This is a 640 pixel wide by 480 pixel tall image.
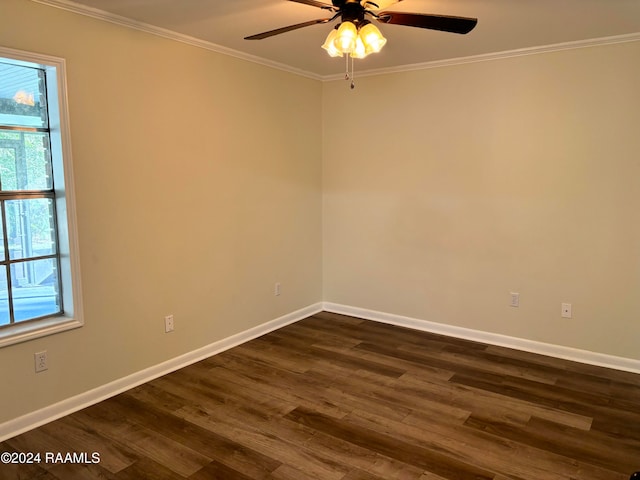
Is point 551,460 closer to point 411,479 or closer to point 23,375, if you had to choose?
point 411,479

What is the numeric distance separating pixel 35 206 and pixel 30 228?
0.14 meters

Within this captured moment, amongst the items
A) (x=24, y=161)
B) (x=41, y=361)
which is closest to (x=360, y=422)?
(x=41, y=361)

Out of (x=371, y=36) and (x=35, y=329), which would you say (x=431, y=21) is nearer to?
(x=371, y=36)

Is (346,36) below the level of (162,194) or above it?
above

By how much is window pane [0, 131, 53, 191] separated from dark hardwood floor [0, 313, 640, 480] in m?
1.43

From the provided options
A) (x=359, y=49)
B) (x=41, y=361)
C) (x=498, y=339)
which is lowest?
(x=498, y=339)

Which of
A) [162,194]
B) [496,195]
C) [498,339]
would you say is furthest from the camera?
[498,339]

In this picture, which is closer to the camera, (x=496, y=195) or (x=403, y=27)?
(x=403, y=27)

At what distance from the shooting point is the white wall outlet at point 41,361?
107 inches

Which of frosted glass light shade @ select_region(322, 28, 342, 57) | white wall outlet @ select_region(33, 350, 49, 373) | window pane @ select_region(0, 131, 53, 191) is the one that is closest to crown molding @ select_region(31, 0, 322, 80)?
window pane @ select_region(0, 131, 53, 191)

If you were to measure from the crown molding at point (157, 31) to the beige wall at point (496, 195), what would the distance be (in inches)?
36.2

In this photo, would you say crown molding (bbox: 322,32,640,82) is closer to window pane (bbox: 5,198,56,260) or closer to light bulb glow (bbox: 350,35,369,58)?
light bulb glow (bbox: 350,35,369,58)

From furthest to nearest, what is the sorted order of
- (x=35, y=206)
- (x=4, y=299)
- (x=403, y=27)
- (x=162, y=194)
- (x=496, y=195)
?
(x=496, y=195), (x=162, y=194), (x=403, y=27), (x=35, y=206), (x=4, y=299)

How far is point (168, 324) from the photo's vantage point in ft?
11.4
